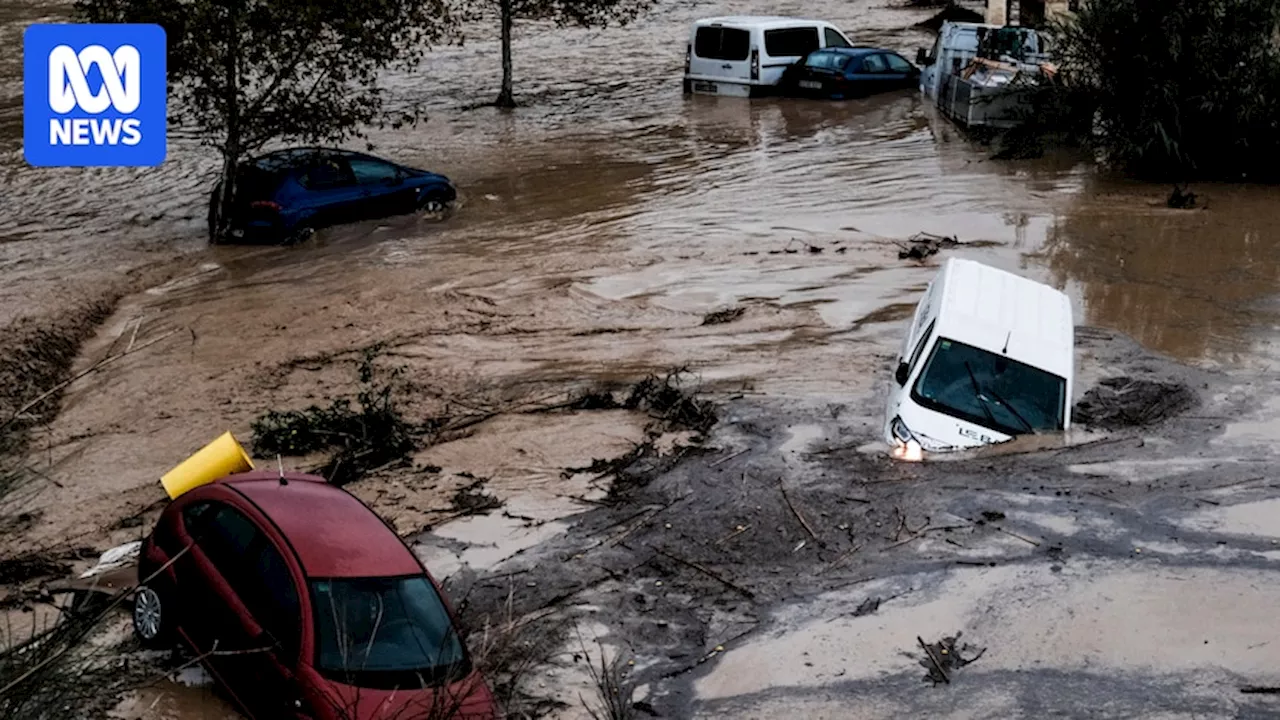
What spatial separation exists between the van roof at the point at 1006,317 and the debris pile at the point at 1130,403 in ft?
2.45

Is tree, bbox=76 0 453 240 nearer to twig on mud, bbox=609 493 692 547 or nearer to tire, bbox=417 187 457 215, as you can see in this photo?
tire, bbox=417 187 457 215

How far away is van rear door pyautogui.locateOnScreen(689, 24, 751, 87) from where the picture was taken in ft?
98.8

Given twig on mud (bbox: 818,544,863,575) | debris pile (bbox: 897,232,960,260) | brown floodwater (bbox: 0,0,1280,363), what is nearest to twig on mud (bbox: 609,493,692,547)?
twig on mud (bbox: 818,544,863,575)

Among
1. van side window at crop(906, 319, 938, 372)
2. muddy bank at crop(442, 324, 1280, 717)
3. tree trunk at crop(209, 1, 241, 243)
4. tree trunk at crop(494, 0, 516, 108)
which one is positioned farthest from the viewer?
tree trunk at crop(494, 0, 516, 108)

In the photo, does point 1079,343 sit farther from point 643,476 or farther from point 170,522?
point 170,522

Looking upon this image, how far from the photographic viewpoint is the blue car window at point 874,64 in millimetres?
29859

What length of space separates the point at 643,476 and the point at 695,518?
3.35 ft

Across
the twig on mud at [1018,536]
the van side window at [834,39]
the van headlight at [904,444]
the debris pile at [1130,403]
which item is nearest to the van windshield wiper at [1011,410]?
the van headlight at [904,444]

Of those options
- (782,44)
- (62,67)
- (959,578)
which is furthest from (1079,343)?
(782,44)

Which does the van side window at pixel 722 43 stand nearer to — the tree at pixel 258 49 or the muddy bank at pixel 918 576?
the tree at pixel 258 49

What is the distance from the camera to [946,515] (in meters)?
11.3

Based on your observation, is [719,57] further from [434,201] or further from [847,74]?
[434,201]

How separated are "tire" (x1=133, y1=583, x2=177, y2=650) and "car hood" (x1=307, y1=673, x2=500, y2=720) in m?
1.35

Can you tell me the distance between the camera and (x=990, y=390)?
12.6 metres
